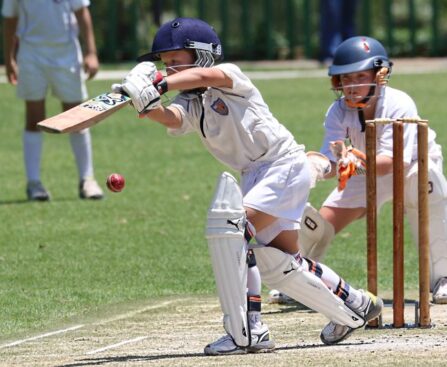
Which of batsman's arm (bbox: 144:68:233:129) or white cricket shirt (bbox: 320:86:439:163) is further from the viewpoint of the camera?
white cricket shirt (bbox: 320:86:439:163)

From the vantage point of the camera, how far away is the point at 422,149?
6777 millimetres

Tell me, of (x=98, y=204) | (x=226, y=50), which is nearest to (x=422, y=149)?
(x=98, y=204)

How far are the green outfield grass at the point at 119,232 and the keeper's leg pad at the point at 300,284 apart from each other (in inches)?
63.4

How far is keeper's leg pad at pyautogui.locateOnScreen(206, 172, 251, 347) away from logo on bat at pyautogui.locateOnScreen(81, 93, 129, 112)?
0.60 m

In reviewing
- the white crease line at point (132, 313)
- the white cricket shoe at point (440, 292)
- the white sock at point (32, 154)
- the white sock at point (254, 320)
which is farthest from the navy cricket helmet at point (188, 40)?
the white sock at point (32, 154)

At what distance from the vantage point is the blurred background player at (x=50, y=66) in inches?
469

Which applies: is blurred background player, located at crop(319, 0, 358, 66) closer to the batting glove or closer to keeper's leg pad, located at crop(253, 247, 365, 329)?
keeper's leg pad, located at crop(253, 247, 365, 329)

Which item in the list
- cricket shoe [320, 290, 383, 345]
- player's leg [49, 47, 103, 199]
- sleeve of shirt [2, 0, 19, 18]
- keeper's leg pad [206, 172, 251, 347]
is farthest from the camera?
sleeve of shirt [2, 0, 19, 18]

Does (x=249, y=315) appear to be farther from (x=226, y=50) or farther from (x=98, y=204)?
(x=226, y=50)

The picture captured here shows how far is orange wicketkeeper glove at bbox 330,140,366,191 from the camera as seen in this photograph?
6.70m

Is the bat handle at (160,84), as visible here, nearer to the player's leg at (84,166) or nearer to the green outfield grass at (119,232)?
the green outfield grass at (119,232)

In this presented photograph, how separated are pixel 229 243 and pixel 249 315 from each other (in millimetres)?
361

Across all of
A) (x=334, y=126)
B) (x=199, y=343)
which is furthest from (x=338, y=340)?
(x=334, y=126)

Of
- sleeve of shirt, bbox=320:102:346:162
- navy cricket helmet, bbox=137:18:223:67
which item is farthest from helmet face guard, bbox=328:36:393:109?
navy cricket helmet, bbox=137:18:223:67
